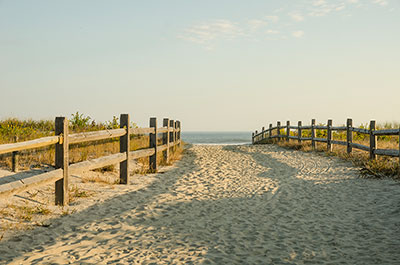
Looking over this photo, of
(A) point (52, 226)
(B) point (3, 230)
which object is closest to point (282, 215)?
(A) point (52, 226)

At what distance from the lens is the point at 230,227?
5691 millimetres

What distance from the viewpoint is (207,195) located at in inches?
312

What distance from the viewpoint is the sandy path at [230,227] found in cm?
446

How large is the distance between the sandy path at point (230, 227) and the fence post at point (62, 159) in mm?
550

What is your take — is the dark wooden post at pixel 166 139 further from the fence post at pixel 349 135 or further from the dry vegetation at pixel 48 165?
the fence post at pixel 349 135

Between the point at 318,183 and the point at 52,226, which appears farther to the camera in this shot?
the point at 318,183

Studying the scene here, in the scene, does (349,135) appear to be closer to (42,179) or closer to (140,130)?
(140,130)

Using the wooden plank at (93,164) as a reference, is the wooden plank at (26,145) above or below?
above

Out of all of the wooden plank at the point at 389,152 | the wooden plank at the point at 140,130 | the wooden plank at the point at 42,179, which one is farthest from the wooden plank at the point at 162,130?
the wooden plank at the point at 389,152

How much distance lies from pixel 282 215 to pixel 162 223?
7.16ft

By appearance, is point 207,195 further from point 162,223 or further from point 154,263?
point 154,263

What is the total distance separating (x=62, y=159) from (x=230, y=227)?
3156mm

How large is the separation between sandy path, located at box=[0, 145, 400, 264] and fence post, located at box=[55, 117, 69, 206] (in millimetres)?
550

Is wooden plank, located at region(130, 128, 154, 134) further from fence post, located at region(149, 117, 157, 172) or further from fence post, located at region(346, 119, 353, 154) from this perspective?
fence post, located at region(346, 119, 353, 154)
